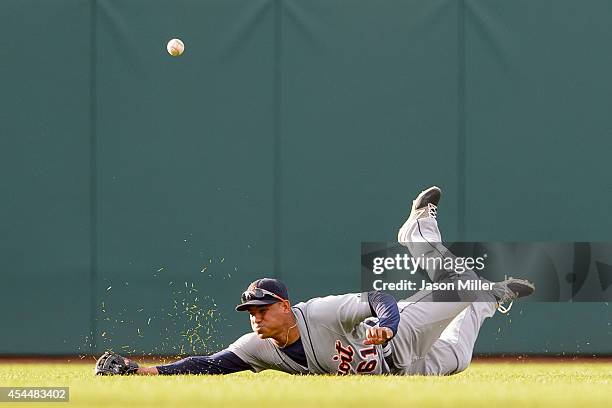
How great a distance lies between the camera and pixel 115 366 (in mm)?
6145

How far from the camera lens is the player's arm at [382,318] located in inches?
214

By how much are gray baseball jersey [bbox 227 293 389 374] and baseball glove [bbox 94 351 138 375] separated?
19.4 inches

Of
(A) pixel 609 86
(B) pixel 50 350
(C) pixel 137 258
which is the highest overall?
(A) pixel 609 86

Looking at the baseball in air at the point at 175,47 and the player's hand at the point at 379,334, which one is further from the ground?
the baseball in air at the point at 175,47

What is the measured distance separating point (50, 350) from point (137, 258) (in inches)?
34.2

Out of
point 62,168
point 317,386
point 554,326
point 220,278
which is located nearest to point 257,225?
point 220,278

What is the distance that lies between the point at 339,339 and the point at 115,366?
106 cm

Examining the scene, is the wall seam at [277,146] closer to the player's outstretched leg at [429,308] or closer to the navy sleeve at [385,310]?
the player's outstretched leg at [429,308]

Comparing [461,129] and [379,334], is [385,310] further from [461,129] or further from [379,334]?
[461,129]

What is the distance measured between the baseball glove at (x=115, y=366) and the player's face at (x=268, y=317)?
0.66 metres

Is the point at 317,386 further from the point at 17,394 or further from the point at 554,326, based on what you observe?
the point at 554,326

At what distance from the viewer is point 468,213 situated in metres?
8.92

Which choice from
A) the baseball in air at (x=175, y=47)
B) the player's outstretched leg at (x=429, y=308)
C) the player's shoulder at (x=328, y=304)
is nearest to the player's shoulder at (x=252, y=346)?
the player's shoulder at (x=328, y=304)

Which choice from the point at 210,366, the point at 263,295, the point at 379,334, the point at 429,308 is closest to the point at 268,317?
the point at 263,295
